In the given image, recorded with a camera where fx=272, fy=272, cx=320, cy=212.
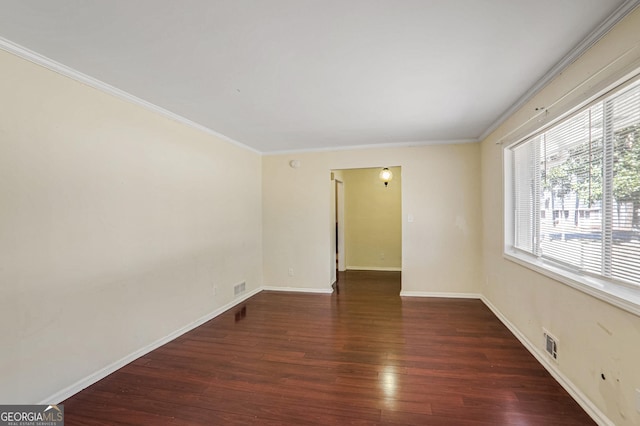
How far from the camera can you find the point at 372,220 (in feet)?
21.0

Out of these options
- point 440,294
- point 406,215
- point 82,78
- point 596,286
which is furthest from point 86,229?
point 440,294

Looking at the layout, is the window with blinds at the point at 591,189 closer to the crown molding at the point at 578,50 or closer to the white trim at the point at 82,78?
the crown molding at the point at 578,50

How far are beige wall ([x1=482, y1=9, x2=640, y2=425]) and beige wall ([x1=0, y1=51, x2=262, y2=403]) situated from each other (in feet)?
11.6

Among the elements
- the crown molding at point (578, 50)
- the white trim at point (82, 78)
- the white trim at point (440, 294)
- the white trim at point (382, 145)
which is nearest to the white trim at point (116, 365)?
the white trim at point (82, 78)

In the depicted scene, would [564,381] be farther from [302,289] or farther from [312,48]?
[302,289]

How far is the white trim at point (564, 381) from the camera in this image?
1.70m

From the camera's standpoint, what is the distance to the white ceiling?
1454mm

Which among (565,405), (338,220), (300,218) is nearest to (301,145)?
(300,218)

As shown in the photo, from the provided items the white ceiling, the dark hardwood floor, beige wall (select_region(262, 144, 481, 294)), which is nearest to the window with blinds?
the white ceiling

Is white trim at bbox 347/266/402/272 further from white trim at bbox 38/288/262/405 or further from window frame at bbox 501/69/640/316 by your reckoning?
white trim at bbox 38/288/262/405

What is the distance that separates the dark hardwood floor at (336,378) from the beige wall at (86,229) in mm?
337

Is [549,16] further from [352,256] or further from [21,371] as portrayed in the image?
[352,256]

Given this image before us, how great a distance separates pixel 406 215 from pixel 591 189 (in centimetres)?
257

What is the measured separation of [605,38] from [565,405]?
237 cm
